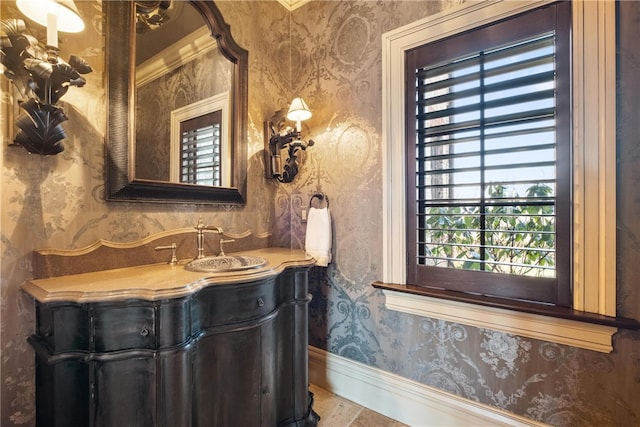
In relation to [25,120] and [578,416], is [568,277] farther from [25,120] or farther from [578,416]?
[25,120]

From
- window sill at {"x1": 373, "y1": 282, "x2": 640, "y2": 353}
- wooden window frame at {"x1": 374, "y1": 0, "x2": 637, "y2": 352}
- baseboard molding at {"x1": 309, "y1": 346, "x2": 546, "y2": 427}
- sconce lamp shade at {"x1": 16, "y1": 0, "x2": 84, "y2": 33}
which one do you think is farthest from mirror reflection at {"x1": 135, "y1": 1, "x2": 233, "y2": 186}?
wooden window frame at {"x1": 374, "y1": 0, "x2": 637, "y2": 352}

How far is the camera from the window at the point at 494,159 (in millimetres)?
1222

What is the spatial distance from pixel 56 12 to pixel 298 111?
1.07 meters

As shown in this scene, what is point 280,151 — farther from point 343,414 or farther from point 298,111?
point 343,414

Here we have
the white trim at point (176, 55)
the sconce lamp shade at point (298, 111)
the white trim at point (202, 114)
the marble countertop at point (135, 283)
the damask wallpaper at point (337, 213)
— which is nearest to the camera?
the marble countertop at point (135, 283)

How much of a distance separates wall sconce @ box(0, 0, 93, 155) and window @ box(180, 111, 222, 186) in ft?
1.67

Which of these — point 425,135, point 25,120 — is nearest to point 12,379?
point 25,120

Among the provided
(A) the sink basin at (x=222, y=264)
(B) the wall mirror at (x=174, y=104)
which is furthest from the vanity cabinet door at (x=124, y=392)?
(B) the wall mirror at (x=174, y=104)

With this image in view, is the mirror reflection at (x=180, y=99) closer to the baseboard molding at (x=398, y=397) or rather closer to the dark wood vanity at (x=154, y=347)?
the dark wood vanity at (x=154, y=347)

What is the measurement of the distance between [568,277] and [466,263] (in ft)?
1.25

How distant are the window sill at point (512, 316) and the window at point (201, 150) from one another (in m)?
1.12

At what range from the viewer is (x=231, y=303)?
114 centimetres

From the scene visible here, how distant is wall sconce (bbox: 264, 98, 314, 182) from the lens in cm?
180

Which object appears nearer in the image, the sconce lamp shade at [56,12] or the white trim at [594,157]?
the sconce lamp shade at [56,12]
